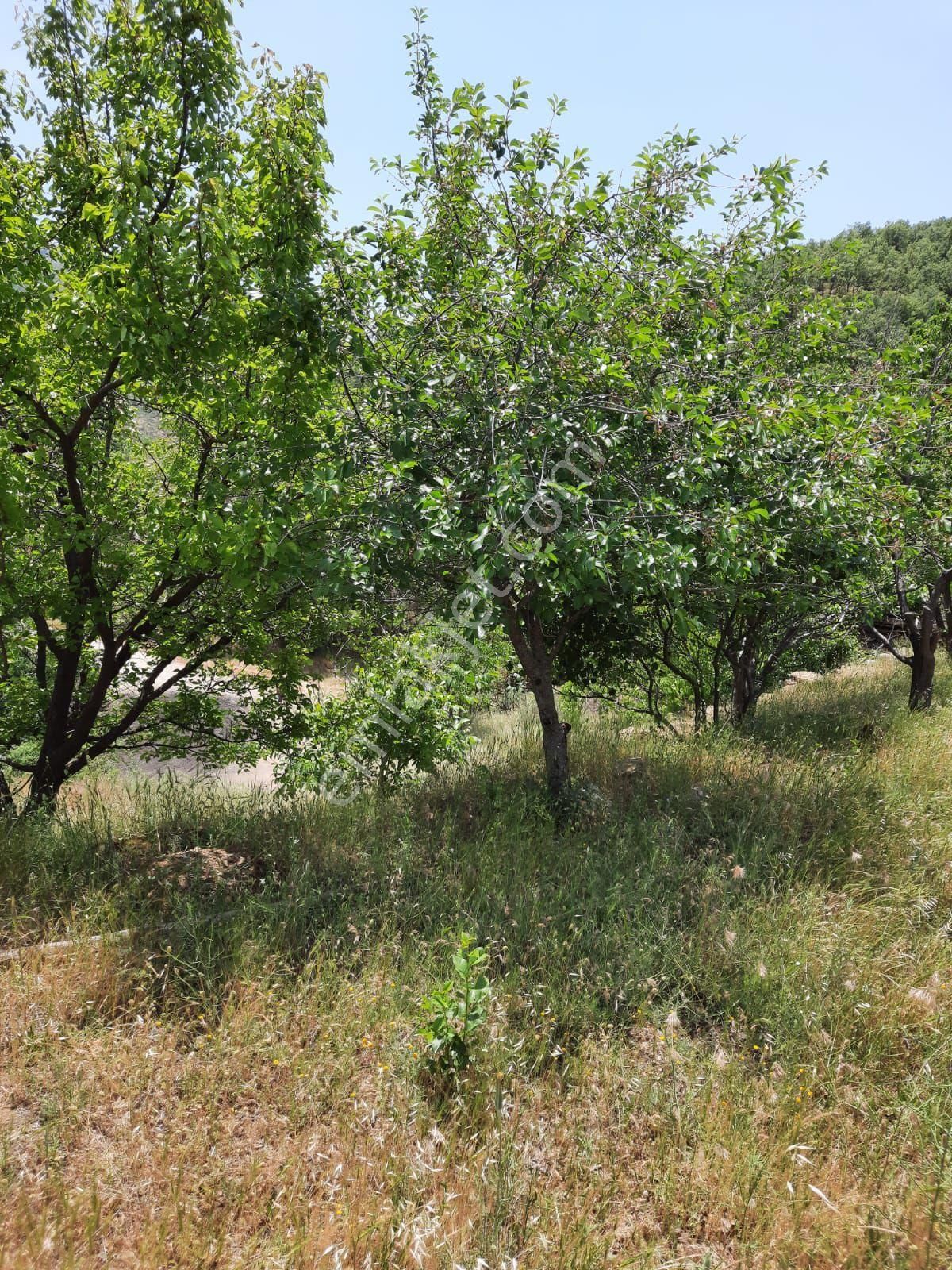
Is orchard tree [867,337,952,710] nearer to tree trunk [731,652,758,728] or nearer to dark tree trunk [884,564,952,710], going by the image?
dark tree trunk [884,564,952,710]

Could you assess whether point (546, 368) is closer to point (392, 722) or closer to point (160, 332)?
point (160, 332)

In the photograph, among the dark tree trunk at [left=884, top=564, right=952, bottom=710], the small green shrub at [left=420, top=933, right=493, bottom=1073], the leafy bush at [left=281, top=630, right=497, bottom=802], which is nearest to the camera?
the small green shrub at [left=420, top=933, right=493, bottom=1073]

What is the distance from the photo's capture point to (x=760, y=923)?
3.51m

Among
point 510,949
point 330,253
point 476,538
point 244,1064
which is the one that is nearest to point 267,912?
point 244,1064

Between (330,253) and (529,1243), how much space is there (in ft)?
15.4

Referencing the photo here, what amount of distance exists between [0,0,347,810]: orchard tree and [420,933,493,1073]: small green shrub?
2052 mm

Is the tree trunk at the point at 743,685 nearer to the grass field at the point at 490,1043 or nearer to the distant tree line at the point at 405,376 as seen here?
the distant tree line at the point at 405,376

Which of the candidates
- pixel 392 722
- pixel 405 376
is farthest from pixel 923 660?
pixel 405 376

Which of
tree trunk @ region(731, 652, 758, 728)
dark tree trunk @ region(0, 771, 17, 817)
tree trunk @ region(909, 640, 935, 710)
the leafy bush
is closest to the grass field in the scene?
dark tree trunk @ region(0, 771, 17, 817)

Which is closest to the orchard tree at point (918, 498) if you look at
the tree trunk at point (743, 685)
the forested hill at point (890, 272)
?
the forested hill at point (890, 272)

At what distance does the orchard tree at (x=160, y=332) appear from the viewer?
3.93 metres

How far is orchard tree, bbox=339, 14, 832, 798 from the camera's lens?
3.72 meters

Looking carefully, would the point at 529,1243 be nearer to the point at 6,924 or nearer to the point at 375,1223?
the point at 375,1223

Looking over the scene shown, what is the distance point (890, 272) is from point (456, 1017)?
42.2m
